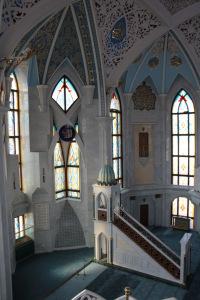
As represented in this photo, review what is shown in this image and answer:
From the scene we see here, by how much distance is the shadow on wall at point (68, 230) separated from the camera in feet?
48.6

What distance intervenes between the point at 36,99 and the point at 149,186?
7982 mm

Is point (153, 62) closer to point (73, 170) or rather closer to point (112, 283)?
point (73, 170)

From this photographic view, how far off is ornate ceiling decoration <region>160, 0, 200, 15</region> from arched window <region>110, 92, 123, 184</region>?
528cm

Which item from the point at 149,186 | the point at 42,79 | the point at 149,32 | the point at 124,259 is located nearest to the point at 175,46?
the point at 149,32

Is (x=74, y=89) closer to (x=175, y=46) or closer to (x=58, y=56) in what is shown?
(x=58, y=56)

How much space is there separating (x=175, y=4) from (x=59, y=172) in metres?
8.55

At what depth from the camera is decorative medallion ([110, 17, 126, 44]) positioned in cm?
1215

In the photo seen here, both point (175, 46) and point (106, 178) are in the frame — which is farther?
point (175, 46)

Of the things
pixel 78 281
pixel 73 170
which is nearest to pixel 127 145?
pixel 73 170

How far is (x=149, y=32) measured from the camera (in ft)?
42.0

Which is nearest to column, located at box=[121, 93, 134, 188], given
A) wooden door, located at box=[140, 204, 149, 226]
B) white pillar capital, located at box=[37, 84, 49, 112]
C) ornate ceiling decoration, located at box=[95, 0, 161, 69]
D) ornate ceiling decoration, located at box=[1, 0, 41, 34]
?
wooden door, located at box=[140, 204, 149, 226]

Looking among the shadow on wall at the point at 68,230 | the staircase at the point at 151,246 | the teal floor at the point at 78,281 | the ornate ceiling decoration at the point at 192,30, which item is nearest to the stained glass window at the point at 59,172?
the shadow on wall at the point at 68,230

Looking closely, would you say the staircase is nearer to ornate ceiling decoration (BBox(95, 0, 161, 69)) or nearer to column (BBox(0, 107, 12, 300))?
column (BBox(0, 107, 12, 300))

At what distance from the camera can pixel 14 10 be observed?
341 inches
